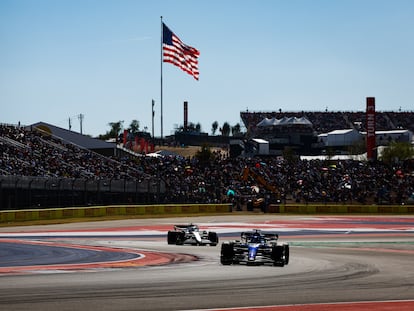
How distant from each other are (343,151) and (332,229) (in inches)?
3213

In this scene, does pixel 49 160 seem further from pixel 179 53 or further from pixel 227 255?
pixel 227 255

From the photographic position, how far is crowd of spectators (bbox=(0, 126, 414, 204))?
182 ft

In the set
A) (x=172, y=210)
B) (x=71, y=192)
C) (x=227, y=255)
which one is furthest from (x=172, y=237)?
(x=172, y=210)

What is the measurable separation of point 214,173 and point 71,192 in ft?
66.9

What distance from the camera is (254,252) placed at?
18.9 metres

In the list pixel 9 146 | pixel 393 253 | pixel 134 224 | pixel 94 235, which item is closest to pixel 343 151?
pixel 9 146

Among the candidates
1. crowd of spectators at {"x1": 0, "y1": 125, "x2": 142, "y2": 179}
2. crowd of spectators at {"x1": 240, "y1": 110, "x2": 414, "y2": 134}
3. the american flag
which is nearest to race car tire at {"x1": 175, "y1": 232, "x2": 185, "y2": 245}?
crowd of spectators at {"x1": 0, "y1": 125, "x2": 142, "y2": 179}

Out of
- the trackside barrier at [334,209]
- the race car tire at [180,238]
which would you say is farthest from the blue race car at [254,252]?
the trackside barrier at [334,209]

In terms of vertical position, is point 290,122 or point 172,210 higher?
point 290,122

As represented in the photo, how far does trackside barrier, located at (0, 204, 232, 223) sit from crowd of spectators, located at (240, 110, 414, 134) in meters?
87.8

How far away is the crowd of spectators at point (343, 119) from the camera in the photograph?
143 metres

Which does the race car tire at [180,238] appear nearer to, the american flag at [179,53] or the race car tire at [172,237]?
the race car tire at [172,237]

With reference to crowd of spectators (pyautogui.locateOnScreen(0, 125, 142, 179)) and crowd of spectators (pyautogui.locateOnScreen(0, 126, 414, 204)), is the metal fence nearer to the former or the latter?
crowd of spectators (pyautogui.locateOnScreen(0, 126, 414, 204))

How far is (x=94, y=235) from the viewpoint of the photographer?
3378 cm
